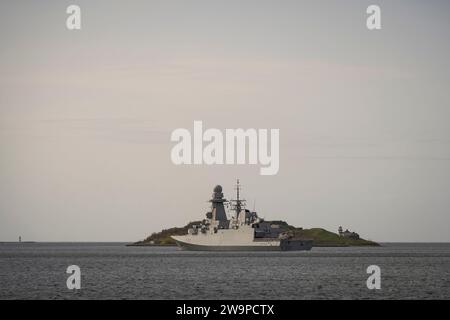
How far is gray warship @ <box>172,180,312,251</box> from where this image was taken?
142375 mm

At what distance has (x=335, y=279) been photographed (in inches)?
2990

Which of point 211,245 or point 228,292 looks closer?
point 228,292

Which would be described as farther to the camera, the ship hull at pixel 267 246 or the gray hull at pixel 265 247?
the gray hull at pixel 265 247

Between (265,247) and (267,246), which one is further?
(265,247)

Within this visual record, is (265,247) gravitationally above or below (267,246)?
below

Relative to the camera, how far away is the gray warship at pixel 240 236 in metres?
142

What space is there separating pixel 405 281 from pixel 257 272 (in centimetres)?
1704

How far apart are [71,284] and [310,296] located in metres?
21.4

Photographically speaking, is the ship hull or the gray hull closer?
the ship hull

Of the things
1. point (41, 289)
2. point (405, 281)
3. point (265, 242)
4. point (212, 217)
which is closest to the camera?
point (41, 289)

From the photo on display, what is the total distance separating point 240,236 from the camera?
144 meters
